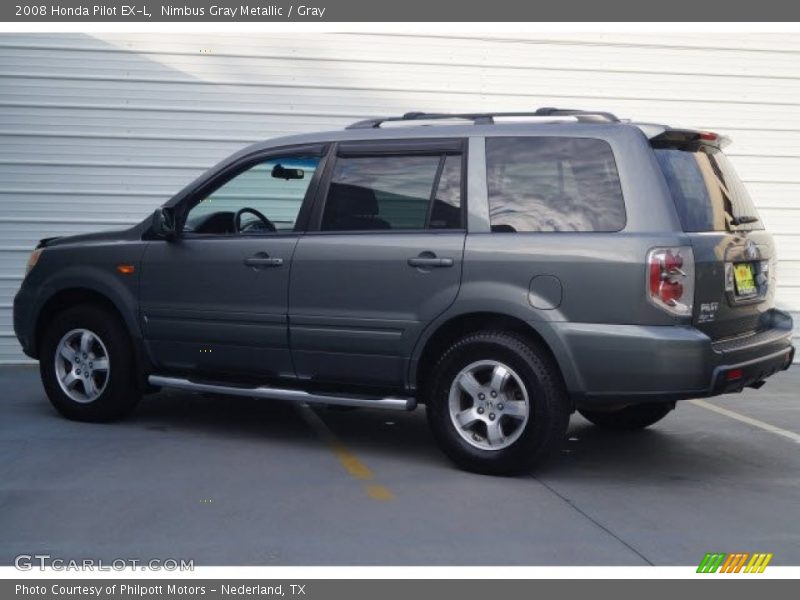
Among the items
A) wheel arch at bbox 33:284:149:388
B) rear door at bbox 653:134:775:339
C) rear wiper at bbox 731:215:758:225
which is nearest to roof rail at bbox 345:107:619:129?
rear door at bbox 653:134:775:339

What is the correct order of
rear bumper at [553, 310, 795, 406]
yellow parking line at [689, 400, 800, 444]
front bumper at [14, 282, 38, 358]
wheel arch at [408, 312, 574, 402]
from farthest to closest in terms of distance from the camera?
front bumper at [14, 282, 38, 358] → yellow parking line at [689, 400, 800, 444] → wheel arch at [408, 312, 574, 402] → rear bumper at [553, 310, 795, 406]

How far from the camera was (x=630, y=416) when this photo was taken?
301 inches

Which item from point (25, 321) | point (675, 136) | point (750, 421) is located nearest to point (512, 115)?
point (675, 136)

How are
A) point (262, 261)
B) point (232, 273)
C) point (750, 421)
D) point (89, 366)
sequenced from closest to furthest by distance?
1. point (262, 261)
2. point (232, 273)
3. point (89, 366)
4. point (750, 421)

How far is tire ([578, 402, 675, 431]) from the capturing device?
7.50 meters

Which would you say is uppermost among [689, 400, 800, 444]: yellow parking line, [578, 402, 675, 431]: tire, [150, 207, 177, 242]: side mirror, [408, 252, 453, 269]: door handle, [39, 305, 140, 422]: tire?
[150, 207, 177, 242]: side mirror

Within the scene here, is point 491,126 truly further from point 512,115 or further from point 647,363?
point 647,363

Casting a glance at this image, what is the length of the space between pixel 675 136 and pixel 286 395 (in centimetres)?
264

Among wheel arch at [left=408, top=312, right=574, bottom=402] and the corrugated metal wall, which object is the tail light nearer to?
wheel arch at [left=408, top=312, right=574, bottom=402]

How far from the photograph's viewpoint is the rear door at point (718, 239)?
5.89m

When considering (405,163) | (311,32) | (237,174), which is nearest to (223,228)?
(237,174)

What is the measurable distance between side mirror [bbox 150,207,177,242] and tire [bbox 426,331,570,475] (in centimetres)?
203

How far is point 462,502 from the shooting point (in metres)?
5.73

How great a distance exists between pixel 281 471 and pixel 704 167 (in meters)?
2.86
